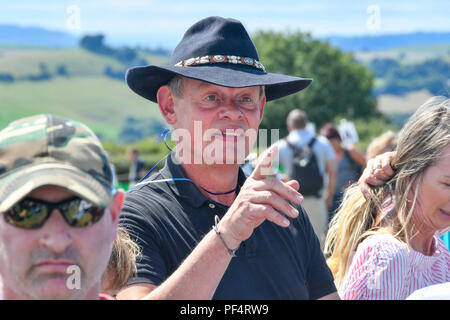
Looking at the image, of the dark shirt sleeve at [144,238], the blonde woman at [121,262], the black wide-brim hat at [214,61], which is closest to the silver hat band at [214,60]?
the black wide-brim hat at [214,61]

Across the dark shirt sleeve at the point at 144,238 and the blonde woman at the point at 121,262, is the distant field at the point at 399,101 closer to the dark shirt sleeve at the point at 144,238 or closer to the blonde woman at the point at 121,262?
the dark shirt sleeve at the point at 144,238

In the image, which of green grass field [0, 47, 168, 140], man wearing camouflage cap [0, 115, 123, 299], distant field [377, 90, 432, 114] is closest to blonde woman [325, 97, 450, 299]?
man wearing camouflage cap [0, 115, 123, 299]

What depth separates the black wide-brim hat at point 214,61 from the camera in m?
2.29

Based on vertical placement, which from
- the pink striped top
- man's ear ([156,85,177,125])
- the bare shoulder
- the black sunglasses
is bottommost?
the pink striped top

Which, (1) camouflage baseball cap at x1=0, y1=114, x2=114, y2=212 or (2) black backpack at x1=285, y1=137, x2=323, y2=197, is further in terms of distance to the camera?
(2) black backpack at x1=285, y1=137, x2=323, y2=197

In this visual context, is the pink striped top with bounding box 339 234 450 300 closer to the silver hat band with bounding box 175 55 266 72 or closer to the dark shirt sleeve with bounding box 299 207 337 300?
the dark shirt sleeve with bounding box 299 207 337 300

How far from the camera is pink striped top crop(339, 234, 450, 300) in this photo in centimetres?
234

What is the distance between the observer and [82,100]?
3012 inches

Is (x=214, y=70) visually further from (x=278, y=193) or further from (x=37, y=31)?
(x=37, y=31)

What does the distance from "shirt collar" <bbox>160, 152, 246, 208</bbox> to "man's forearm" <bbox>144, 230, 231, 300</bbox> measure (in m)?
0.52

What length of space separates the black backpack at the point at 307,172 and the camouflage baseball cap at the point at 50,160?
5.74 meters

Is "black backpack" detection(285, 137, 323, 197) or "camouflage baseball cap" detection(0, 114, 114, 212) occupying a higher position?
"camouflage baseball cap" detection(0, 114, 114, 212)

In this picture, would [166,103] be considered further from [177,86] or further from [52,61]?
[52,61]
